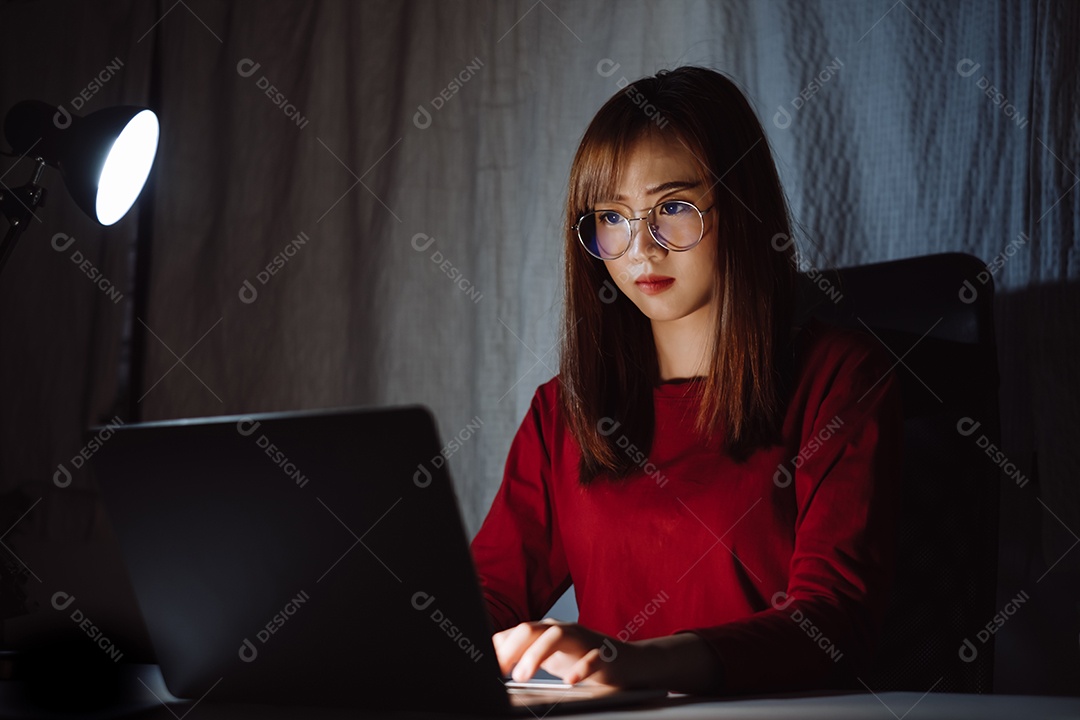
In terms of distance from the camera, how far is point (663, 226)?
1.24 m

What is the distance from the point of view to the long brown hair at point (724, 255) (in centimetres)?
121

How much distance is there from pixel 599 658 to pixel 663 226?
0.67 meters

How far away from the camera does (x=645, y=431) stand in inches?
51.3

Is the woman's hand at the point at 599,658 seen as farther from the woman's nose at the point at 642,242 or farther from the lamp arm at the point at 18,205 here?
the lamp arm at the point at 18,205

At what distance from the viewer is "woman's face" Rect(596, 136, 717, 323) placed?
48.1 inches

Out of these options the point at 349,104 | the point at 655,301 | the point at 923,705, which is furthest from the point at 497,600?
the point at 349,104

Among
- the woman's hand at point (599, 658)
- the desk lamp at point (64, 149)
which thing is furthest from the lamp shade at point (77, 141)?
the woman's hand at point (599, 658)

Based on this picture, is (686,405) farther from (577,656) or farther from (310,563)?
(310,563)

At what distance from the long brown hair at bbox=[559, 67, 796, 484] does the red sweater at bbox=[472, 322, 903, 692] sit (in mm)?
28

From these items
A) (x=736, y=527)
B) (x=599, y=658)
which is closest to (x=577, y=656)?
(x=599, y=658)

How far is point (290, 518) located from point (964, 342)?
2.84ft

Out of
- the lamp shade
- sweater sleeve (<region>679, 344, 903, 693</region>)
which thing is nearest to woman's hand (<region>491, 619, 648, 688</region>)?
sweater sleeve (<region>679, 344, 903, 693</region>)

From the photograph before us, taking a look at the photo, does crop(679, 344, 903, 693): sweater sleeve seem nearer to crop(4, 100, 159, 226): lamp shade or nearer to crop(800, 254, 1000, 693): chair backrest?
crop(800, 254, 1000, 693): chair backrest

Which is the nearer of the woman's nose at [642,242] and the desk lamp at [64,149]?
the woman's nose at [642,242]
